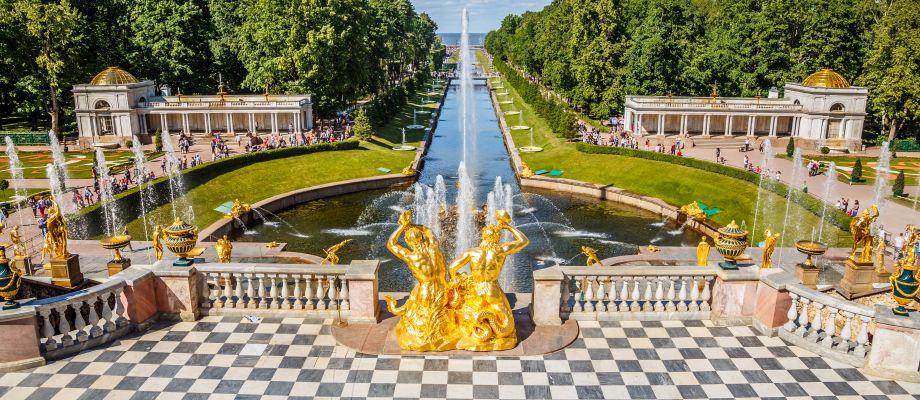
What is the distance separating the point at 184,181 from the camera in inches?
1950

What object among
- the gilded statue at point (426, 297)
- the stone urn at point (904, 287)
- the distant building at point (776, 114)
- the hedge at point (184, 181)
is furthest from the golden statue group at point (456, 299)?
the distant building at point (776, 114)

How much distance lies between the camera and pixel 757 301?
16.6 meters

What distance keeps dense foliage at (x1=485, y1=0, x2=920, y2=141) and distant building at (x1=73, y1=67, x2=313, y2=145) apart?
3614 centimetres

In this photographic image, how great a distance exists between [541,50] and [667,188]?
69269 millimetres

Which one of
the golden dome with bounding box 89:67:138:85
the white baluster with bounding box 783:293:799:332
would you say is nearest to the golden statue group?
the white baluster with bounding box 783:293:799:332

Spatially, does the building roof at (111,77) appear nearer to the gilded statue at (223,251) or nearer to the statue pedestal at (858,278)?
the gilded statue at (223,251)

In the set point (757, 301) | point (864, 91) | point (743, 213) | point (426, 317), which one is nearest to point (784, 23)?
point (864, 91)

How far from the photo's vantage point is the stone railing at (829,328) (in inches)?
575

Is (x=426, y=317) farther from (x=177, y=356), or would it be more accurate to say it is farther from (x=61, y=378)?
(x=61, y=378)

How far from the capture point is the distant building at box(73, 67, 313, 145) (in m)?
70.0

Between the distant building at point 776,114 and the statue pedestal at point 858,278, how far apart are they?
48214 millimetres

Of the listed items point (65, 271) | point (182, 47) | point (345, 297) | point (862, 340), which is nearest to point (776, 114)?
point (862, 340)

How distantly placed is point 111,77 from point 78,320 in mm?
63834

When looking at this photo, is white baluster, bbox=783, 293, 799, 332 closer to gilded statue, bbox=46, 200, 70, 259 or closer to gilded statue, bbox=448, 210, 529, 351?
gilded statue, bbox=448, 210, 529, 351
